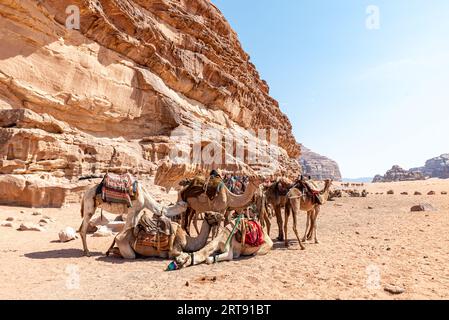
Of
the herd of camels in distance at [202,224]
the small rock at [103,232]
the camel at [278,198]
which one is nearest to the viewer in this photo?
the herd of camels in distance at [202,224]

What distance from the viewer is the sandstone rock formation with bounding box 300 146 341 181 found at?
482 feet

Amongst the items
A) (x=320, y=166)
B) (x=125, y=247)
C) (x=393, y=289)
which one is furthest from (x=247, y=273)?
(x=320, y=166)

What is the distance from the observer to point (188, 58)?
105ft

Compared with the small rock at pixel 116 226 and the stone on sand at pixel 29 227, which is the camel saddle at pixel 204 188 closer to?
the small rock at pixel 116 226

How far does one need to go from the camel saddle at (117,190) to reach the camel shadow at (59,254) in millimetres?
1454

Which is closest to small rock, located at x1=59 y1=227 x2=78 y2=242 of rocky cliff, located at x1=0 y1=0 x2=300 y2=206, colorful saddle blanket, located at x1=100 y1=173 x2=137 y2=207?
colorful saddle blanket, located at x1=100 y1=173 x2=137 y2=207

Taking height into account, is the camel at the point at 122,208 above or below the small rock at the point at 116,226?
above

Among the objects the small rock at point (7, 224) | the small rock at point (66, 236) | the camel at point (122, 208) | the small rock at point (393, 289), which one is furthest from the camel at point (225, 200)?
the small rock at point (7, 224)

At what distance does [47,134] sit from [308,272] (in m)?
14.3

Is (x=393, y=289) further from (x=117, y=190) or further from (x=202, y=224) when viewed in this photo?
(x=117, y=190)

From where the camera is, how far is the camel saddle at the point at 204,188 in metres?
7.76

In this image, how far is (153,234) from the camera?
20.7 feet

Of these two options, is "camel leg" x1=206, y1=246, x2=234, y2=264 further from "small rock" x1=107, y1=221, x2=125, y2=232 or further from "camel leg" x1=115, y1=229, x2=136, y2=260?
"small rock" x1=107, y1=221, x2=125, y2=232
